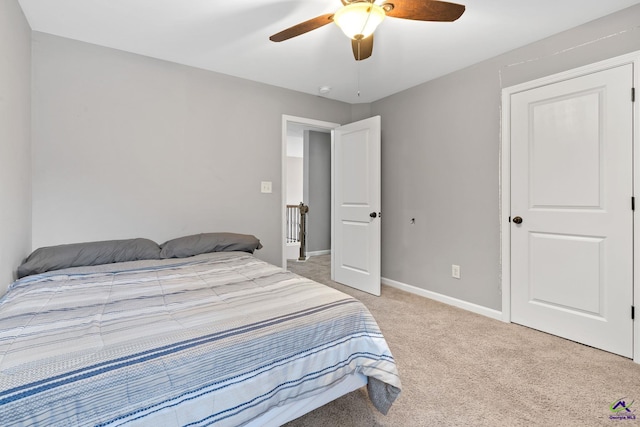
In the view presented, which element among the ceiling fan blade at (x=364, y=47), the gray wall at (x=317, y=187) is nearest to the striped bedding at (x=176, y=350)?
the ceiling fan blade at (x=364, y=47)

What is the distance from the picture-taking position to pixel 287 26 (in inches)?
88.5

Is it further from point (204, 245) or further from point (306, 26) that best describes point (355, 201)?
point (306, 26)

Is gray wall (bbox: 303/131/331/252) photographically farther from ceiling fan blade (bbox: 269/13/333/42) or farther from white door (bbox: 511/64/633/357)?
ceiling fan blade (bbox: 269/13/333/42)

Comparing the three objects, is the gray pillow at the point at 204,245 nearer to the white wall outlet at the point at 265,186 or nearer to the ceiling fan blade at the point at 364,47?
the white wall outlet at the point at 265,186

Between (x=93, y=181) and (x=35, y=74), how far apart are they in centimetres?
86

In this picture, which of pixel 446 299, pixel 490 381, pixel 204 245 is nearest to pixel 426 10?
pixel 490 381

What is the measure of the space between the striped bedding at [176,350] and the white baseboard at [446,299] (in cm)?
185

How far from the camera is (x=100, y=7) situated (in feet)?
6.67

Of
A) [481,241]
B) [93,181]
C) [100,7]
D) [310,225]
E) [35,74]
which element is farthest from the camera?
[310,225]

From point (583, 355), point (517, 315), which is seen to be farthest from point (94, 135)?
point (583, 355)

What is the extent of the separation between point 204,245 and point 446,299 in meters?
2.41

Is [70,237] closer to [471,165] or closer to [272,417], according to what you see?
[272,417]

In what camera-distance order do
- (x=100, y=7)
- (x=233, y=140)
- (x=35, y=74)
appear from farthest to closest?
(x=233, y=140)
(x=35, y=74)
(x=100, y=7)

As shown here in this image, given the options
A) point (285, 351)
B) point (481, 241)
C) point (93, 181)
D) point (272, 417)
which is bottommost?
point (272, 417)
